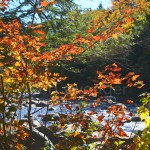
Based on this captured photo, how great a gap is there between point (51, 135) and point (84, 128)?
3.68 metres

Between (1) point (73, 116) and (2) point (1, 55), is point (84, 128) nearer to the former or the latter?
(1) point (73, 116)

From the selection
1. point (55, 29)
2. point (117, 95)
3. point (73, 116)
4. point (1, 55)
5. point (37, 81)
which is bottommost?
point (117, 95)

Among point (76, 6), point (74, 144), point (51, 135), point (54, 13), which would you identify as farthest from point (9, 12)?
point (74, 144)

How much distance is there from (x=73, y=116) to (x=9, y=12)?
4874mm

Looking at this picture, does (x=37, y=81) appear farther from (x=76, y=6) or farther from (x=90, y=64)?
(x=90, y=64)

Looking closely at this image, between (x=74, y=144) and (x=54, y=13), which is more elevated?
(x=54, y=13)

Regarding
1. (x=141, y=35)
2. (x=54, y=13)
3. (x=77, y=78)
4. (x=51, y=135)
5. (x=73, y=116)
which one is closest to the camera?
(x=73, y=116)

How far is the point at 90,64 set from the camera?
24.0 meters

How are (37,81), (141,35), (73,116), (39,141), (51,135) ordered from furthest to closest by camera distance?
1. (141,35)
2. (51,135)
3. (39,141)
4. (73,116)
5. (37,81)

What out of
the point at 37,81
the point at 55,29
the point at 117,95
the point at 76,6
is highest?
the point at 76,6

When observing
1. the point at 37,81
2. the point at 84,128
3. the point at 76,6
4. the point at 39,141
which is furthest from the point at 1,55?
the point at 76,6

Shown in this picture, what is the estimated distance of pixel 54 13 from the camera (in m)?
8.30

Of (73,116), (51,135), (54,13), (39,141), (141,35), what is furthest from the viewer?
(141,35)

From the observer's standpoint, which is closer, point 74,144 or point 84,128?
point 74,144
